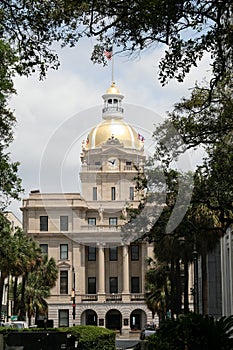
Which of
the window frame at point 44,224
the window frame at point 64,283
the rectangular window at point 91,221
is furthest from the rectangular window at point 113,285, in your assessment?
the window frame at point 44,224

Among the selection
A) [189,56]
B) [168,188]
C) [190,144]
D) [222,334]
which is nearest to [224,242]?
[168,188]

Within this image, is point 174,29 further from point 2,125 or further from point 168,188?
point 168,188

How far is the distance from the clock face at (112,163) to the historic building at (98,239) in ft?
0.46

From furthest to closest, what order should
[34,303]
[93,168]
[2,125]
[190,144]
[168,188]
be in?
[93,168]
[34,303]
[168,188]
[2,125]
[190,144]

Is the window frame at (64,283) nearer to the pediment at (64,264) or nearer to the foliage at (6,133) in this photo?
the pediment at (64,264)

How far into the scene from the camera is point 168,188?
27953mm

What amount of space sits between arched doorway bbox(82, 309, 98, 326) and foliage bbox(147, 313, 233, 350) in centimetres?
8872

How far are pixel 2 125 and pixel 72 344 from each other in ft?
30.1

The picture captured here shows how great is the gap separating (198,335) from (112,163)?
86.5m

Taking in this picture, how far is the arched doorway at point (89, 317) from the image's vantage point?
105562mm

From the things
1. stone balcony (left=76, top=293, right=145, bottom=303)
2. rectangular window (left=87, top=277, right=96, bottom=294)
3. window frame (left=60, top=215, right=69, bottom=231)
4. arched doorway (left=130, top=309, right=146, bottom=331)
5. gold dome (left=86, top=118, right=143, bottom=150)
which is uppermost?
gold dome (left=86, top=118, right=143, bottom=150)

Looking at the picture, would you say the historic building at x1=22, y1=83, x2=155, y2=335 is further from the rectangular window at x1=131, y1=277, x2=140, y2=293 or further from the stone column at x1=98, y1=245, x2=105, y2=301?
the rectangular window at x1=131, y1=277, x2=140, y2=293

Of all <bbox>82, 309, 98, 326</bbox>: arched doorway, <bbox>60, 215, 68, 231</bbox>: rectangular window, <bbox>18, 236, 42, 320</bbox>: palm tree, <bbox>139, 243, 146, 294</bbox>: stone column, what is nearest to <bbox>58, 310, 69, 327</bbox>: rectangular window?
<bbox>82, 309, 98, 326</bbox>: arched doorway

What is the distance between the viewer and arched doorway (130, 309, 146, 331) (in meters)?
106
